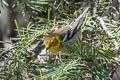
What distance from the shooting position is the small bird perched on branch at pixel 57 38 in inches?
70.1

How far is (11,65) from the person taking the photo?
1539 mm

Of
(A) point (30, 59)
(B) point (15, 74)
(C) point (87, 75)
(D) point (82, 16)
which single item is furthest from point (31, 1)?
(C) point (87, 75)

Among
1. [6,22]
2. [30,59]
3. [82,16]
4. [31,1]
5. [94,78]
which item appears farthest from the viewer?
[6,22]

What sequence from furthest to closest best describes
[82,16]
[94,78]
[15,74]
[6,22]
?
1. [6,22]
2. [82,16]
3. [15,74]
4. [94,78]

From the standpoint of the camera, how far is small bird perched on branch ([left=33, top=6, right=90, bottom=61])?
1.78m

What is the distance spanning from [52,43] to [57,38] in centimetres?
10

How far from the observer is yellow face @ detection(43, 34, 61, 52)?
1.83 metres

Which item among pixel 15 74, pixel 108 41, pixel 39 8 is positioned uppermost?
pixel 39 8

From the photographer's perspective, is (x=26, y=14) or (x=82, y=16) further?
(x=26, y=14)

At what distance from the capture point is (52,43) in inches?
76.0

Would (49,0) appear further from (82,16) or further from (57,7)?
(82,16)

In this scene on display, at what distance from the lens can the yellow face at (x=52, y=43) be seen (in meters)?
→ 1.83

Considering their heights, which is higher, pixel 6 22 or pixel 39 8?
pixel 39 8

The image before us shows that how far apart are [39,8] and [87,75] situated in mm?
728
